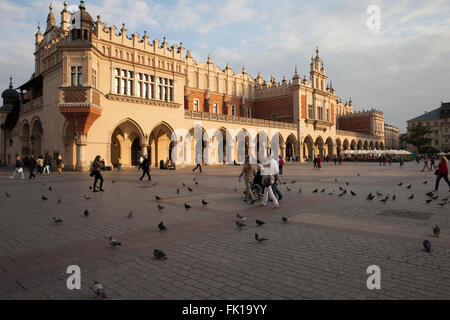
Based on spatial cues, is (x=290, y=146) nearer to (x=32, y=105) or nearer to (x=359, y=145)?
(x=359, y=145)

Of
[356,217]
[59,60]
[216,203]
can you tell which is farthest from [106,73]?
[356,217]

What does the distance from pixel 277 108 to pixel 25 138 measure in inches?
1500

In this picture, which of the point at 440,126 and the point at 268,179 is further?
A: the point at 440,126

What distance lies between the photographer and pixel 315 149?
56875mm

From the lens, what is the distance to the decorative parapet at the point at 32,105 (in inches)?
1289

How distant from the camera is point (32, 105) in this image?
3472 cm

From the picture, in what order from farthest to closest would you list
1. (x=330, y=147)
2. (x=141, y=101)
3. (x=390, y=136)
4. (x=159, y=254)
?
(x=390, y=136) → (x=330, y=147) → (x=141, y=101) → (x=159, y=254)

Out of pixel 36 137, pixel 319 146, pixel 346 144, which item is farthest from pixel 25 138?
pixel 346 144

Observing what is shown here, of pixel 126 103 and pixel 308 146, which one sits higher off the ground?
pixel 126 103

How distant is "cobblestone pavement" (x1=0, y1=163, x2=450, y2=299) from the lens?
3.50 meters

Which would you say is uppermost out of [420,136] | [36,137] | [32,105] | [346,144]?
[32,105]

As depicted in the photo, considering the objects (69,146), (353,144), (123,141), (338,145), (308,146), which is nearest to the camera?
(69,146)

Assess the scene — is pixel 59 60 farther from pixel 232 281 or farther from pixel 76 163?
pixel 232 281
